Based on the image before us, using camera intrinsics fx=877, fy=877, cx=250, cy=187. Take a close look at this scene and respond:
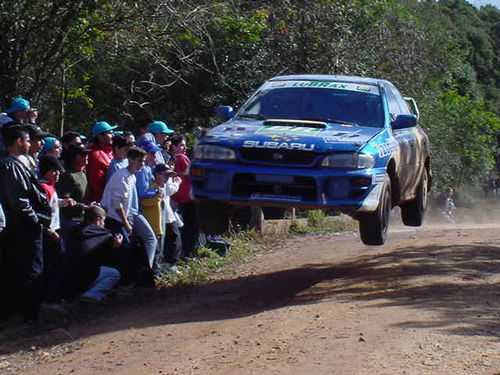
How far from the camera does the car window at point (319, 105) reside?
9539 millimetres

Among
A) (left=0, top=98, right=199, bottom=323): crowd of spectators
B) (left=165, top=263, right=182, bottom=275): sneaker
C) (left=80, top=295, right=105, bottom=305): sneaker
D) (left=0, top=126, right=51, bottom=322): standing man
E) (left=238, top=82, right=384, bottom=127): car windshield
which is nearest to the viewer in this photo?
(left=0, top=126, right=51, bottom=322): standing man

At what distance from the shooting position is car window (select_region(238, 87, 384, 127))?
31.3 ft

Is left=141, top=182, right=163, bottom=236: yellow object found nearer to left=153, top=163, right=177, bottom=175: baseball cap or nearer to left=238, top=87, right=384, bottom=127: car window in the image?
left=153, top=163, right=177, bottom=175: baseball cap

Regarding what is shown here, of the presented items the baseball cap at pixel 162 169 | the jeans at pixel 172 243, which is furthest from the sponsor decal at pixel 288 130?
the jeans at pixel 172 243

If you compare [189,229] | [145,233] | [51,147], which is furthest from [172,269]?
[51,147]

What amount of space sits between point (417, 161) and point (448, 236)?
3584mm

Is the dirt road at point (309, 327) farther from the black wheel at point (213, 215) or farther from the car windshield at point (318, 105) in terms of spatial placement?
the car windshield at point (318, 105)

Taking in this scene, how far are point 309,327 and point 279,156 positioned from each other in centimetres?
174

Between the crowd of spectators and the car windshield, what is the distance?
141 centimetres

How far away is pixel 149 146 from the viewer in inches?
424

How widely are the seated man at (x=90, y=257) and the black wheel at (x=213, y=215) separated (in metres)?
0.94

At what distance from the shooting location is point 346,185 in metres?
8.34

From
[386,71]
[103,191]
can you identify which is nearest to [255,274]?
[103,191]

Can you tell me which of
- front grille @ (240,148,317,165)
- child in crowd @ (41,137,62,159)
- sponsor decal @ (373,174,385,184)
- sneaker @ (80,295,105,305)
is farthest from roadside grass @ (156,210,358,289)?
sponsor decal @ (373,174,385,184)
